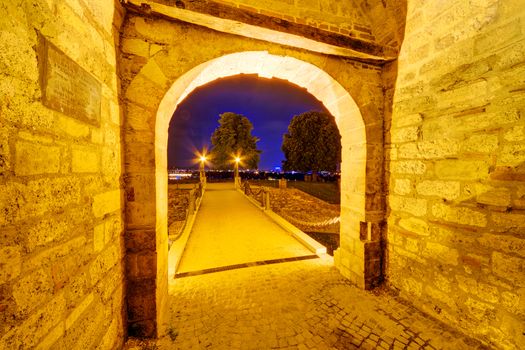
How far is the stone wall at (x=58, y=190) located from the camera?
1.11 meters

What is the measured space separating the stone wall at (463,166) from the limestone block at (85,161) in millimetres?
3774

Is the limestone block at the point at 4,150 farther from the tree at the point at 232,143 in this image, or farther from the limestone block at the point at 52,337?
the tree at the point at 232,143

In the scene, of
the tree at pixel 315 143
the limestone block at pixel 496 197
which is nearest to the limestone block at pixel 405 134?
the limestone block at pixel 496 197

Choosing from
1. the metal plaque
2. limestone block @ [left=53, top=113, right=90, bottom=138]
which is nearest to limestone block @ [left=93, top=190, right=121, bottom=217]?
limestone block @ [left=53, top=113, right=90, bottom=138]

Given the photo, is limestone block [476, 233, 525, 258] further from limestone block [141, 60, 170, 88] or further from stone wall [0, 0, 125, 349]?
limestone block [141, 60, 170, 88]

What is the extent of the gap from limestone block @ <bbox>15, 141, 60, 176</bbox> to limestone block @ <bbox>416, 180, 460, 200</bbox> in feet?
12.6

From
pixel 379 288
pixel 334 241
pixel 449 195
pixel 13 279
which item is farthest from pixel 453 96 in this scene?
pixel 334 241

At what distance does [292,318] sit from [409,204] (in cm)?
227

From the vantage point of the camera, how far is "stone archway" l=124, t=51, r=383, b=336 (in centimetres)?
257

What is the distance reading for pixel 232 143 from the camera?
96.6ft

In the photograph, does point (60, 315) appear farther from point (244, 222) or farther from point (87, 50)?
point (244, 222)

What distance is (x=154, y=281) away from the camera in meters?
2.62

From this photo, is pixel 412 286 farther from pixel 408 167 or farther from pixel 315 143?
pixel 315 143

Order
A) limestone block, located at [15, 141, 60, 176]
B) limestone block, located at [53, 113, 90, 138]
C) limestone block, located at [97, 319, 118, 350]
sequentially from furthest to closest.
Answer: limestone block, located at [97, 319, 118, 350] → limestone block, located at [53, 113, 90, 138] → limestone block, located at [15, 141, 60, 176]
